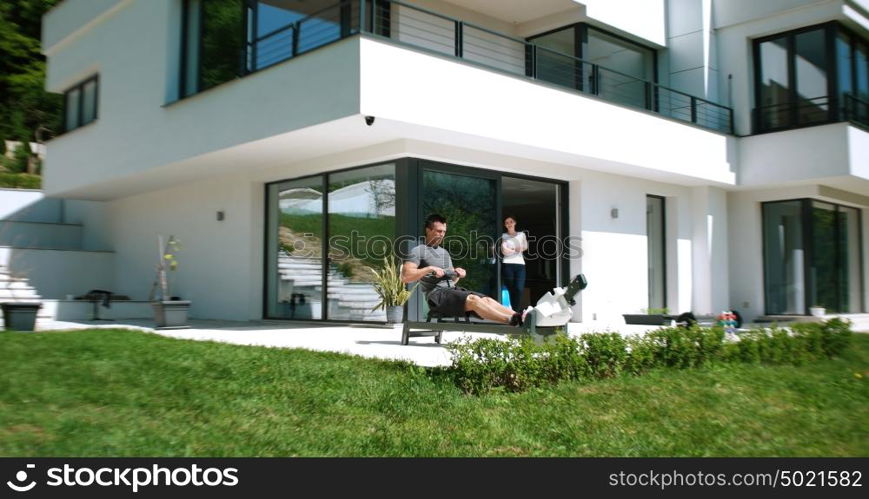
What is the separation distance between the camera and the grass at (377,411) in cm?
425

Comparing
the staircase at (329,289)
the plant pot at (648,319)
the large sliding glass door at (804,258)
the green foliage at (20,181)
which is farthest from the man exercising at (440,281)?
the green foliage at (20,181)

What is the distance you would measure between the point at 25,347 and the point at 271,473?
4.43 metres

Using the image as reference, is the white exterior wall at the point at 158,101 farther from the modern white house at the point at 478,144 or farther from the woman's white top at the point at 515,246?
the woman's white top at the point at 515,246

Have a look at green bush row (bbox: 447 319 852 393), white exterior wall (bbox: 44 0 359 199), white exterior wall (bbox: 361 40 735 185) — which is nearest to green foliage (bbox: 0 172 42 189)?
white exterior wall (bbox: 44 0 359 199)

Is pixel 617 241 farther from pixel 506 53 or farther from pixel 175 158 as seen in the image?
pixel 175 158

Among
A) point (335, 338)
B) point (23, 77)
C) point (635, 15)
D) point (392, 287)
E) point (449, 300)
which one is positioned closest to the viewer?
point (449, 300)

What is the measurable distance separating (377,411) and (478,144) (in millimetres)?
6851

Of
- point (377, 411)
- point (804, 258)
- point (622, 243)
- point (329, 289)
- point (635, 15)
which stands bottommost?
Result: point (377, 411)

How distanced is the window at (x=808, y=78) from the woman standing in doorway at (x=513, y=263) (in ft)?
22.4

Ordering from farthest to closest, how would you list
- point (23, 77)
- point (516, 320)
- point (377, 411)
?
point (23, 77)
point (516, 320)
point (377, 411)

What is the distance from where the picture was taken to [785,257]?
51.4 feet

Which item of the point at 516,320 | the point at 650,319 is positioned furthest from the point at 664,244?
the point at 516,320

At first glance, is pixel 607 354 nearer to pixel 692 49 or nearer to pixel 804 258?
pixel 804 258

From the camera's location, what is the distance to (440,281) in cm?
825
